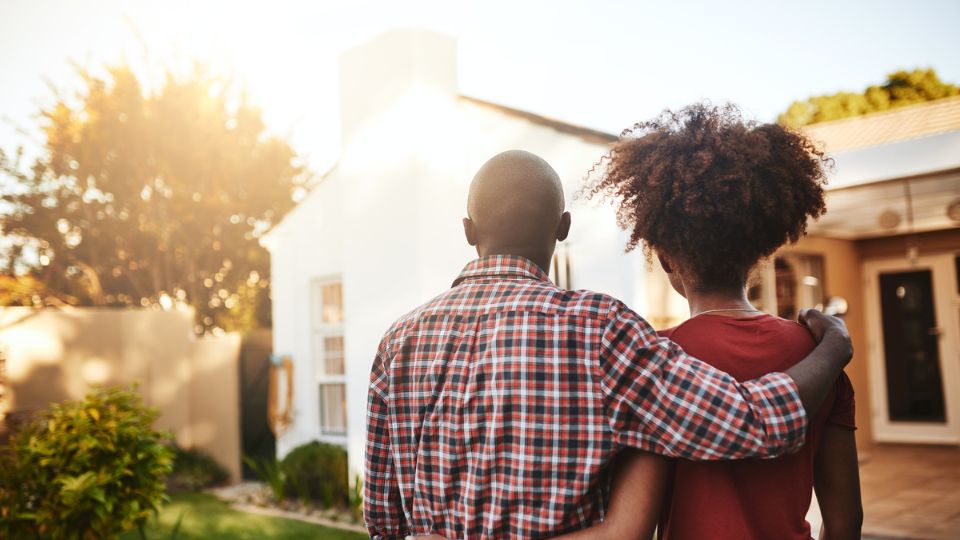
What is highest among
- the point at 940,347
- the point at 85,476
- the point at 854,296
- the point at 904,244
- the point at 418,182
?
the point at 418,182

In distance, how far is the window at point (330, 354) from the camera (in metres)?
9.31

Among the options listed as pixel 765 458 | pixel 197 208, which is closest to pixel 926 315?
pixel 765 458

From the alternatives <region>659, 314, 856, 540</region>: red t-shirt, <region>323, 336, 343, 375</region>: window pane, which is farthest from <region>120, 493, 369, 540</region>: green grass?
<region>659, 314, 856, 540</region>: red t-shirt

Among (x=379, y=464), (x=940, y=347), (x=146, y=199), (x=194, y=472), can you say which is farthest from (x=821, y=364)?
(x=146, y=199)

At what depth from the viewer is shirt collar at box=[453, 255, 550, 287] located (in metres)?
1.58

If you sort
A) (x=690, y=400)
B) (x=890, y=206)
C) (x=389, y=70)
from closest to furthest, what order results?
(x=690, y=400), (x=389, y=70), (x=890, y=206)

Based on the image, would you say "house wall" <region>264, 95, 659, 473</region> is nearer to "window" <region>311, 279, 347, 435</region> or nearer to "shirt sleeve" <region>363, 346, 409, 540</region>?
"window" <region>311, 279, 347, 435</region>

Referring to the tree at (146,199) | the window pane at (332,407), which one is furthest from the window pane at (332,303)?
the tree at (146,199)

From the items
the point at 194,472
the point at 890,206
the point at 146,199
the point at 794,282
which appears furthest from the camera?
the point at 146,199

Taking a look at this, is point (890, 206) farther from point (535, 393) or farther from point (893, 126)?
point (535, 393)

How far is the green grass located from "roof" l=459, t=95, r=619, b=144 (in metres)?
3.77

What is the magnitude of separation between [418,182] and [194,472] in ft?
17.3

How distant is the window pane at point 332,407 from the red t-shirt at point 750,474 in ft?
26.3

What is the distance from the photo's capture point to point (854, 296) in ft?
34.9
